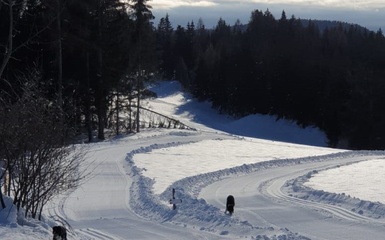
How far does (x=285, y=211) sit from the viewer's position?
1866 centimetres

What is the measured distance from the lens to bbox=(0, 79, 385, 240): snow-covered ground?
50.0 ft

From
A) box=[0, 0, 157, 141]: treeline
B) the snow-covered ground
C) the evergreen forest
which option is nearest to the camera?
the snow-covered ground

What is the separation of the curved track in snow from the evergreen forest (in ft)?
20.1

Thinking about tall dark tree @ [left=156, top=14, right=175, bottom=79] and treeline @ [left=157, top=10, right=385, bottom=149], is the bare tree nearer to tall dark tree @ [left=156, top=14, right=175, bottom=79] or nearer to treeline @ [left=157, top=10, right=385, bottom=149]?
treeline @ [left=157, top=10, right=385, bottom=149]

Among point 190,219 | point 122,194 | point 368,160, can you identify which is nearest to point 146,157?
point 122,194

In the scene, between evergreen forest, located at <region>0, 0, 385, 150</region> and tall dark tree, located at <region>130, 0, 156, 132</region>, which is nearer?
A: evergreen forest, located at <region>0, 0, 385, 150</region>

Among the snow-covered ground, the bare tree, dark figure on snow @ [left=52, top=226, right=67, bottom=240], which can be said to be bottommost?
the snow-covered ground

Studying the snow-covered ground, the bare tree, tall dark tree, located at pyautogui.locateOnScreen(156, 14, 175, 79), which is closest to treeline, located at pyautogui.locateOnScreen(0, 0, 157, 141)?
the snow-covered ground

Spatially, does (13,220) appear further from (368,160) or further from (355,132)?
(355,132)

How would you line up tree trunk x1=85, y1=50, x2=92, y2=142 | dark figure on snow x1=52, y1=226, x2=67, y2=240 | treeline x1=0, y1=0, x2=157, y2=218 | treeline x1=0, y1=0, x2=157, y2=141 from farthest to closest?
1. tree trunk x1=85, y1=50, x2=92, y2=142
2. treeline x1=0, y1=0, x2=157, y2=141
3. treeline x1=0, y1=0, x2=157, y2=218
4. dark figure on snow x1=52, y1=226, x2=67, y2=240

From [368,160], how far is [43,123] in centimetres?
2760

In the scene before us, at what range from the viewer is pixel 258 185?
25.4 meters

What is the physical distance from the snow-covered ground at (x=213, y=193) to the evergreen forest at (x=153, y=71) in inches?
101

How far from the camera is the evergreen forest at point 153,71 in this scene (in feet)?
83.3
